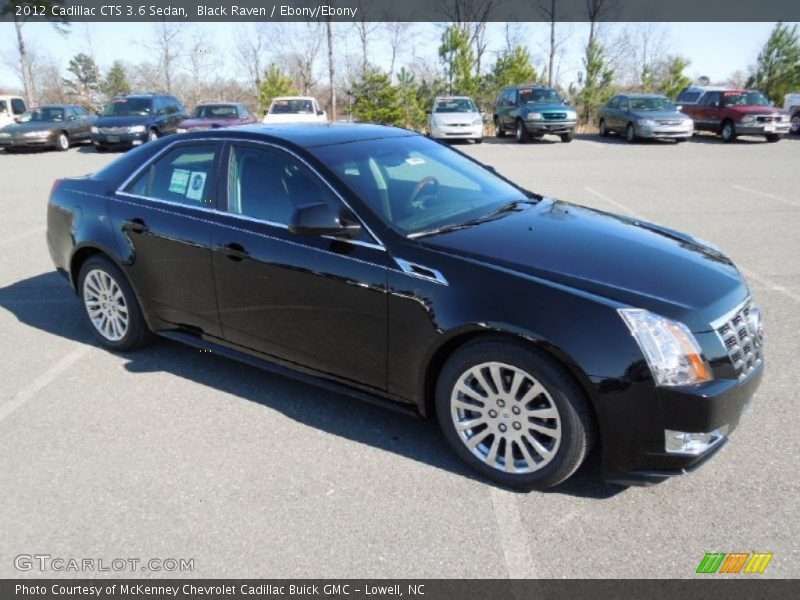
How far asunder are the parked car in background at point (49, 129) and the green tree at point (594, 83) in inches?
847

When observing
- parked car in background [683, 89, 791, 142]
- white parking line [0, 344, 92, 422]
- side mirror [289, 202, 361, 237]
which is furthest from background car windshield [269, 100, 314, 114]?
side mirror [289, 202, 361, 237]

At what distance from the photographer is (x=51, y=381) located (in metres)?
4.36

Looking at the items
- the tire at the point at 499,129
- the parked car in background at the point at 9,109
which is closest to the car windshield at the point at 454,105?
the tire at the point at 499,129

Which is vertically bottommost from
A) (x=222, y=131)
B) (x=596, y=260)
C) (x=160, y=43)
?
(x=596, y=260)

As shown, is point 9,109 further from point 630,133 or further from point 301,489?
point 301,489

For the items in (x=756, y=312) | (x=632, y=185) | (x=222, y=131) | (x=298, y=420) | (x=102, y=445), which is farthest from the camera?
(x=632, y=185)

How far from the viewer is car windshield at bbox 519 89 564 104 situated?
76.2ft

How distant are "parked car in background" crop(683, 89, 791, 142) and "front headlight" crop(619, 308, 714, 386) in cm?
2186

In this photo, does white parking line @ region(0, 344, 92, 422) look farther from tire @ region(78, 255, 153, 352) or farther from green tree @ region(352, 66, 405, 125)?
green tree @ region(352, 66, 405, 125)

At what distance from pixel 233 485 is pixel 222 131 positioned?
2289 mm

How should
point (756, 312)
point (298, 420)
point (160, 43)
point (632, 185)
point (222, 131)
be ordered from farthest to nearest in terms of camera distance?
point (160, 43)
point (632, 185)
point (222, 131)
point (298, 420)
point (756, 312)

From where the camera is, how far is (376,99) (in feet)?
89.8

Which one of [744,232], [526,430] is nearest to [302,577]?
[526,430]

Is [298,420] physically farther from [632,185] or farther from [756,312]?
[632,185]
